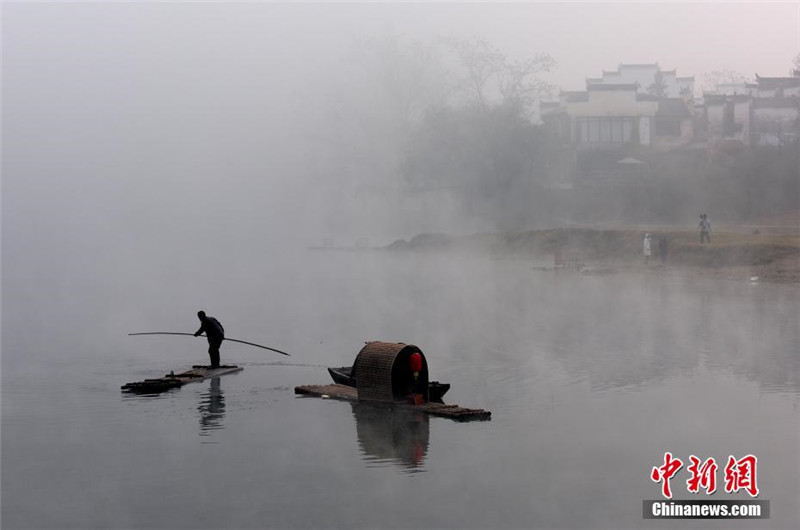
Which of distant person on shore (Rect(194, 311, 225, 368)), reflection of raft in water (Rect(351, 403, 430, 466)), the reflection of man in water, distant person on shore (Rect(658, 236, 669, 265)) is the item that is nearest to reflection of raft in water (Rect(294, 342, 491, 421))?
reflection of raft in water (Rect(351, 403, 430, 466))

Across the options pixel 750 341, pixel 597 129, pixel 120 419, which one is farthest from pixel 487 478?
pixel 597 129

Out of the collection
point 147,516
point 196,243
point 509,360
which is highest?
point 196,243

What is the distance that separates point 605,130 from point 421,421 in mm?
50147

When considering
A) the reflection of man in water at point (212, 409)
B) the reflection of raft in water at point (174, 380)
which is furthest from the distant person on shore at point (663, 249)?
the reflection of man in water at point (212, 409)

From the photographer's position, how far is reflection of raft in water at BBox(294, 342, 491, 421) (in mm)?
17094

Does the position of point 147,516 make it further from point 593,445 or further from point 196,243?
point 196,243

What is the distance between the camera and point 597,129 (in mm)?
64312

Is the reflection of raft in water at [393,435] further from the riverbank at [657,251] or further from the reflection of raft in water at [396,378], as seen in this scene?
the riverbank at [657,251]

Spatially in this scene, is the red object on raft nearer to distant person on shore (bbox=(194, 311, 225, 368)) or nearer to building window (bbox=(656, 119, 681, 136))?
distant person on shore (bbox=(194, 311, 225, 368))

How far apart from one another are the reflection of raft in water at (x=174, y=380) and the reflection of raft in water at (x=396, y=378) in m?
3.90

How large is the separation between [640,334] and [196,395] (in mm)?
12067

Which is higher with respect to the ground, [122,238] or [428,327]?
[122,238]

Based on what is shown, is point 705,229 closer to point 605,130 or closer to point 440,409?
point 605,130

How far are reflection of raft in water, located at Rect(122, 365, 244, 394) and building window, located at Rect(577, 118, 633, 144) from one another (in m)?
45.0
